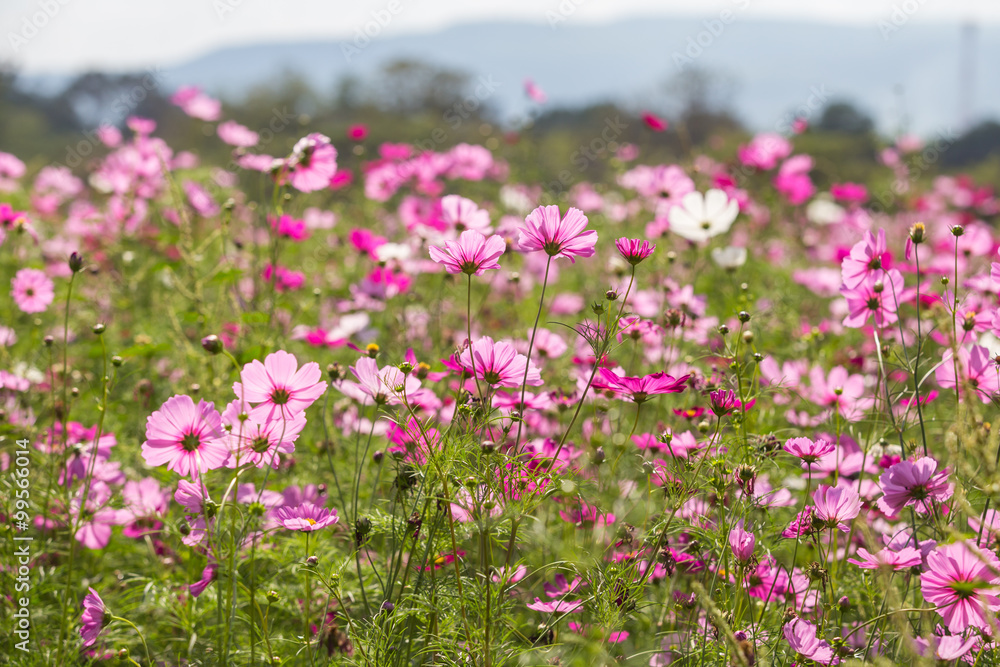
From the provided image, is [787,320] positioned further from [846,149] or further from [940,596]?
[846,149]

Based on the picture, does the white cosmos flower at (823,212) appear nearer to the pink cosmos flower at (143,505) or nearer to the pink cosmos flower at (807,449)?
the pink cosmos flower at (807,449)

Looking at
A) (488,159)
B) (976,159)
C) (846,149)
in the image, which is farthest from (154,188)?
(976,159)

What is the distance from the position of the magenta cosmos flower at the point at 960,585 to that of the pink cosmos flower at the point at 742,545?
0.81ft

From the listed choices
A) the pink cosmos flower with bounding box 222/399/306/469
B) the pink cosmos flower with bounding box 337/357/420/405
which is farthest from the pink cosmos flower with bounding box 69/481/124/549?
the pink cosmos flower with bounding box 337/357/420/405

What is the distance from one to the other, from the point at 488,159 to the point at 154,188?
65.3 inches

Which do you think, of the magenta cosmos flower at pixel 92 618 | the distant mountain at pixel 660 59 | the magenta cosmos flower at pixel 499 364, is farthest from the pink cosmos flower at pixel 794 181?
the distant mountain at pixel 660 59

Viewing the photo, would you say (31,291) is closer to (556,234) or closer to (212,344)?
(212,344)

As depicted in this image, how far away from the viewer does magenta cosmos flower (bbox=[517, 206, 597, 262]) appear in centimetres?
106

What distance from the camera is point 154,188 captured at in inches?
134

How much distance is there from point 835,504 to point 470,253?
67 centimetres

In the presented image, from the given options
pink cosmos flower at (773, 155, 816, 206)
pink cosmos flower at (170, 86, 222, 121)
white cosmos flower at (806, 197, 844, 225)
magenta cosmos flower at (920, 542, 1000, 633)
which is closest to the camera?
magenta cosmos flower at (920, 542, 1000, 633)

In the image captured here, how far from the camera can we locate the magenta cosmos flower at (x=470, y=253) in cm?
104

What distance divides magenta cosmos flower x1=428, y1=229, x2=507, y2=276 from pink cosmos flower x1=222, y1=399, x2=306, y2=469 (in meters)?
0.34

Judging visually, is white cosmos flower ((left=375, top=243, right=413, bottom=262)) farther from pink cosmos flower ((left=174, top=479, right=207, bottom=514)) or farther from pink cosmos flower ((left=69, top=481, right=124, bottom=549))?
pink cosmos flower ((left=174, top=479, right=207, bottom=514))
